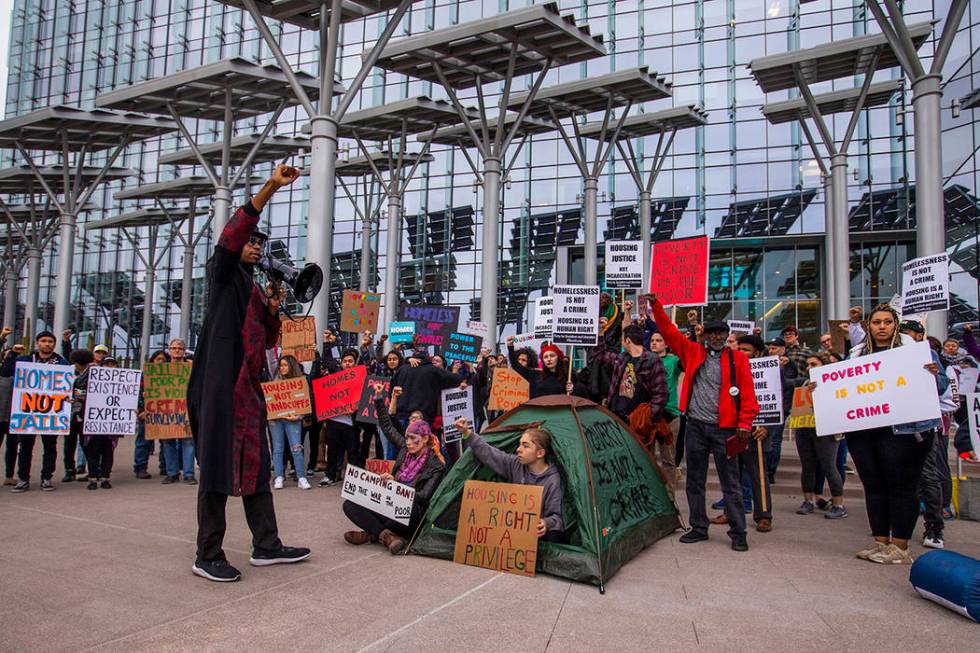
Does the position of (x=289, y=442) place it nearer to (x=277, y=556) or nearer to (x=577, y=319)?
(x=577, y=319)

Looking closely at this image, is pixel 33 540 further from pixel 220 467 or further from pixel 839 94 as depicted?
pixel 839 94

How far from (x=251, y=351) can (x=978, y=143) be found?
27.9m

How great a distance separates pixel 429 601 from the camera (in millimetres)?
4434

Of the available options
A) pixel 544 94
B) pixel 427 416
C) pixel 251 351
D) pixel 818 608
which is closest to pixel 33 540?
pixel 251 351

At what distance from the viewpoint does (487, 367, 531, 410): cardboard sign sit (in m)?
10.5

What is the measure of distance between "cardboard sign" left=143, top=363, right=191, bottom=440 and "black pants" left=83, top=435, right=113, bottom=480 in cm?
50

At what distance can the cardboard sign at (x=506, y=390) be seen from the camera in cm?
1055

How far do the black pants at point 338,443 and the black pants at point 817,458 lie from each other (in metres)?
5.74

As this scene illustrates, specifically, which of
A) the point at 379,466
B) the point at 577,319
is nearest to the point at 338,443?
the point at 379,466

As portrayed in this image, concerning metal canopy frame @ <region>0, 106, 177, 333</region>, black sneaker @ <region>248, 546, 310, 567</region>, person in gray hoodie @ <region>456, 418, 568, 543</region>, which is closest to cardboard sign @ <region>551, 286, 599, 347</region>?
person in gray hoodie @ <region>456, 418, 568, 543</region>

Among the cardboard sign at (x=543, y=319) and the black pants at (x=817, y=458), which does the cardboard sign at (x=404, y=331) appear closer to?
the cardboard sign at (x=543, y=319)

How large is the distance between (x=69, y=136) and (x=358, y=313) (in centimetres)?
1577

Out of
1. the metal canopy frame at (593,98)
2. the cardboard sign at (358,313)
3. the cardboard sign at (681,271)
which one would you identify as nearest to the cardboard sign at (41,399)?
the cardboard sign at (358,313)

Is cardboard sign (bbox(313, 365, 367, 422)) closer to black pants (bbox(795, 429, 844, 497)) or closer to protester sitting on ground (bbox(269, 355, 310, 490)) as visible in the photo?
protester sitting on ground (bbox(269, 355, 310, 490))
